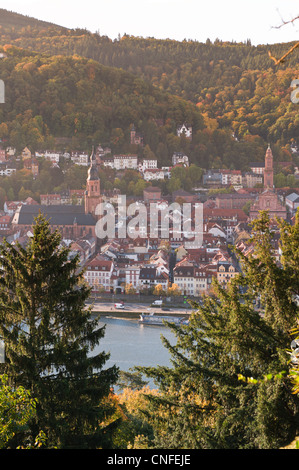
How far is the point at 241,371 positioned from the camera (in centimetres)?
215

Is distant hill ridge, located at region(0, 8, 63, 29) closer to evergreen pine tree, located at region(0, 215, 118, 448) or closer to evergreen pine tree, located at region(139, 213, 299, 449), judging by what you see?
evergreen pine tree, located at region(0, 215, 118, 448)

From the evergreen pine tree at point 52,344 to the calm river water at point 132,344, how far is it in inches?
228

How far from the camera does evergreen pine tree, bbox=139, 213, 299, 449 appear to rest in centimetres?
190

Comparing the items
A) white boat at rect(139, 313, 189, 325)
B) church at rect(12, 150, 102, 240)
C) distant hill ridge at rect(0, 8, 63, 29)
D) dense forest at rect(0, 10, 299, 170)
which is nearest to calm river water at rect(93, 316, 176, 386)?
white boat at rect(139, 313, 189, 325)

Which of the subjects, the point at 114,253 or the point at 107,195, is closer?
the point at 114,253

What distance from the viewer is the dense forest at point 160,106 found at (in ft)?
87.8

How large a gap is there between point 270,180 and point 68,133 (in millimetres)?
8218

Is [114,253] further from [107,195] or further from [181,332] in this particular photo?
[181,332]

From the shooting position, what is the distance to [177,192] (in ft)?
71.2

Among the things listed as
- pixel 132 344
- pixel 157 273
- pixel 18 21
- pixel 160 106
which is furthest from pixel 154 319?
pixel 18 21

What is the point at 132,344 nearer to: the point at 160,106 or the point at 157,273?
the point at 157,273

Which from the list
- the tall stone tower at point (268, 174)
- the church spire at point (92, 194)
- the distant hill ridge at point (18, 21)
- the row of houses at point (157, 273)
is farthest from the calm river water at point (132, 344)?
the distant hill ridge at point (18, 21)

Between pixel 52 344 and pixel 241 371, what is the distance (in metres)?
0.63

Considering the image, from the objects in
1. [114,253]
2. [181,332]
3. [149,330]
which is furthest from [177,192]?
[181,332]
